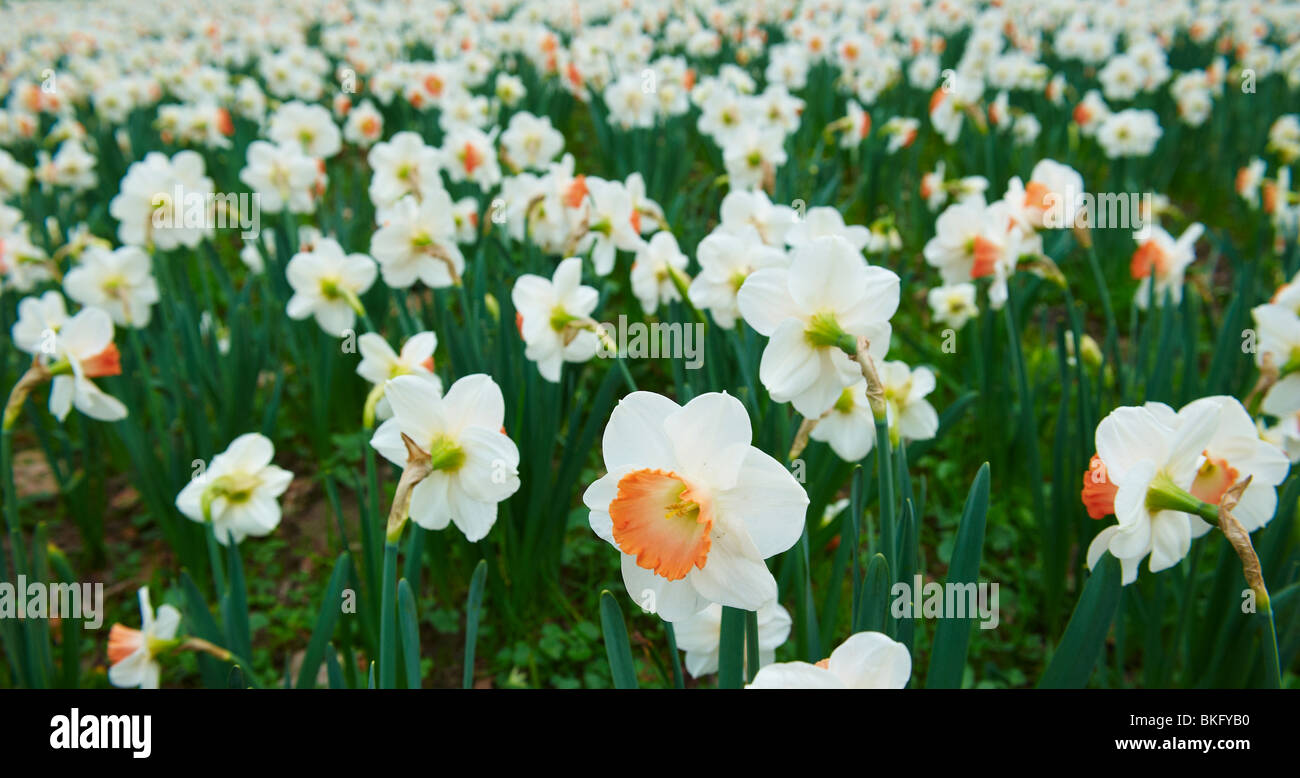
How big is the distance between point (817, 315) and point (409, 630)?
71 cm

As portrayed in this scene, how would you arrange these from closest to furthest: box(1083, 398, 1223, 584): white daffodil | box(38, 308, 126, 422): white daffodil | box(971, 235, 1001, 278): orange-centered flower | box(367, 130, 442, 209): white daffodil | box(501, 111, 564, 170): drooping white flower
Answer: box(1083, 398, 1223, 584): white daffodil, box(38, 308, 126, 422): white daffodil, box(971, 235, 1001, 278): orange-centered flower, box(367, 130, 442, 209): white daffodil, box(501, 111, 564, 170): drooping white flower

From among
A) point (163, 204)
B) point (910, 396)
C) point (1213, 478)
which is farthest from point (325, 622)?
point (163, 204)

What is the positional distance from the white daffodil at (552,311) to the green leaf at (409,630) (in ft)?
1.90

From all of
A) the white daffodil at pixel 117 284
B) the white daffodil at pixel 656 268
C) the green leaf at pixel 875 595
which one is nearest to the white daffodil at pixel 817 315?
the green leaf at pixel 875 595

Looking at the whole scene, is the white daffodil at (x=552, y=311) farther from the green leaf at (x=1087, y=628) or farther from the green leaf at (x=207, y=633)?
the green leaf at (x=1087, y=628)

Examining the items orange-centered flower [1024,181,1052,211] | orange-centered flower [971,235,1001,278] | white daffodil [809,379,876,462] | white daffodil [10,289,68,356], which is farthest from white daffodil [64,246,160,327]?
orange-centered flower [1024,181,1052,211]

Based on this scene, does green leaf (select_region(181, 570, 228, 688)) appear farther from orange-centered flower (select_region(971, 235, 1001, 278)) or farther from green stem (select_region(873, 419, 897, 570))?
orange-centered flower (select_region(971, 235, 1001, 278))

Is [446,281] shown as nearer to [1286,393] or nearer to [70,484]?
[70,484]

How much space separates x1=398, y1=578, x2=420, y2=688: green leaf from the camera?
1170 millimetres

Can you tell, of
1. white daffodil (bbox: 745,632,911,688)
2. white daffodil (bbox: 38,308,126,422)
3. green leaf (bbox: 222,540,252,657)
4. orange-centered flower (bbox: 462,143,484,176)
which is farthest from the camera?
orange-centered flower (bbox: 462,143,484,176)

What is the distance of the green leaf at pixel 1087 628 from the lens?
41.1 inches

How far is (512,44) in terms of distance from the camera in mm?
5766

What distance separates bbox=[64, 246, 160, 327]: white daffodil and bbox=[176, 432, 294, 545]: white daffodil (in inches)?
40.3
